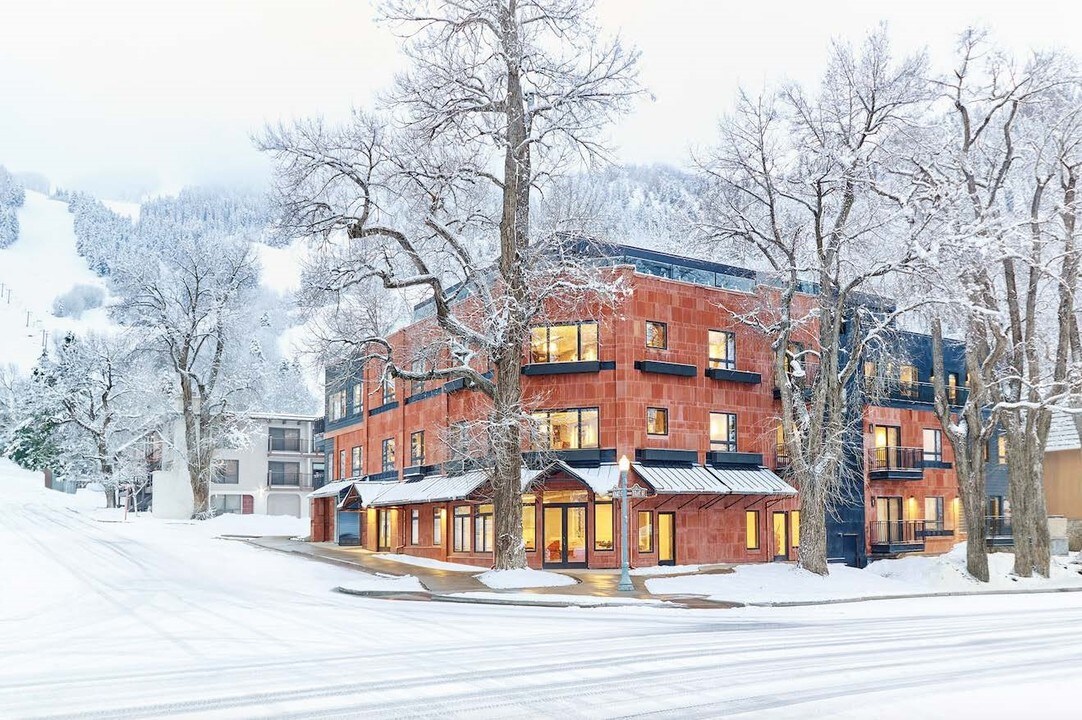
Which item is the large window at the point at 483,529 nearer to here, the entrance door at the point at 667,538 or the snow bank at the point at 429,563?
the snow bank at the point at 429,563

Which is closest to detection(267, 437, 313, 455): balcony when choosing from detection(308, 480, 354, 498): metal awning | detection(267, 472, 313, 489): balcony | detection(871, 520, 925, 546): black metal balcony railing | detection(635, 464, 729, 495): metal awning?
detection(267, 472, 313, 489): balcony

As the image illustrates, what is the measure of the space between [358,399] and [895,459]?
27123mm

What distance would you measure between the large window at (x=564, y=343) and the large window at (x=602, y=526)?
5.19 metres

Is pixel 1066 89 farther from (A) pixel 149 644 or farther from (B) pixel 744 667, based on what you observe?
(A) pixel 149 644

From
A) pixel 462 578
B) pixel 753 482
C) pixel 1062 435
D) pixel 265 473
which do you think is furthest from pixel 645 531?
pixel 265 473

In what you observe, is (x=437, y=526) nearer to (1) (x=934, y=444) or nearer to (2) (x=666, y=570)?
(2) (x=666, y=570)

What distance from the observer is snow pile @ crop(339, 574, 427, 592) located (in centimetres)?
2683

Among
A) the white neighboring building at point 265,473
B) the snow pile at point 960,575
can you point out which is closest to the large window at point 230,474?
the white neighboring building at point 265,473

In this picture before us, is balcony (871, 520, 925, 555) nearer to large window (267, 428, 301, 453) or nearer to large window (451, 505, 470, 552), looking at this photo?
large window (451, 505, 470, 552)

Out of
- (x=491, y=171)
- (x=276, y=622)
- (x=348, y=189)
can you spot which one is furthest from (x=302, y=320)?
(x=276, y=622)

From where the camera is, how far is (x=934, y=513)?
4591cm

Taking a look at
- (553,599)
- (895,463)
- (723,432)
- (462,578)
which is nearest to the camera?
(553,599)

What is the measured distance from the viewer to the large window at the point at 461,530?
39781mm

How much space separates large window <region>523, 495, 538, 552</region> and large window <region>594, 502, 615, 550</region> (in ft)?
7.41
